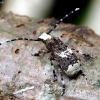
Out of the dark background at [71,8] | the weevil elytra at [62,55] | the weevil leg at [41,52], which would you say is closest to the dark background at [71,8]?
the dark background at [71,8]

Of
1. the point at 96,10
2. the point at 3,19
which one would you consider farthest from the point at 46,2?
the point at 3,19

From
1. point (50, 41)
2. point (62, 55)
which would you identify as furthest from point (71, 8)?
point (62, 55)

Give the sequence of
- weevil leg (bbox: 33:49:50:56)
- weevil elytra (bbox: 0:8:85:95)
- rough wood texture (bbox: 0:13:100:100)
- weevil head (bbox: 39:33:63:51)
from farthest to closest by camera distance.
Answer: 1. weevil head (bbox: 39:33:63:51)
2. weevil leg (bbox: 33:49:50:56)
3. weevil elytra (bbox: 0:8:85:95)
4. rough wood texture (bbox: 0:13:100:100)

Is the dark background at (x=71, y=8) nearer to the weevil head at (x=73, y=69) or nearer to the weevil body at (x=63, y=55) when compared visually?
the weevil body at (x=63, y=55)

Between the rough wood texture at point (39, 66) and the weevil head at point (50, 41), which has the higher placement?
the weevil head at point (50, 41)

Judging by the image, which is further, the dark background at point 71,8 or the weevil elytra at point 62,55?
the dark background at point 71,8

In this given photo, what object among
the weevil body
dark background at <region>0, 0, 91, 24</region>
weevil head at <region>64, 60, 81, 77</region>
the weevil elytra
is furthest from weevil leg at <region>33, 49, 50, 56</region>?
dark background at <region>0, 0, 91, 24</region>

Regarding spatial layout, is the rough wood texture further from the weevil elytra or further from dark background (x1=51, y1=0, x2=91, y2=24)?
dark background (x1=51, y1=0, x2=91, y2=24)

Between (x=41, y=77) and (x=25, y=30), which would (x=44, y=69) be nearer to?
(x=41, y=77)

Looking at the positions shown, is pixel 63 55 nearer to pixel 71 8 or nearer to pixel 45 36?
pixel 45 36
